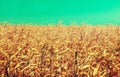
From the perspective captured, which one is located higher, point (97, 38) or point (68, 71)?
point (97, 38)

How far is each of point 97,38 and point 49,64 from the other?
222 inches

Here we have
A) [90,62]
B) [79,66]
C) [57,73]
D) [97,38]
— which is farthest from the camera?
[97,38]

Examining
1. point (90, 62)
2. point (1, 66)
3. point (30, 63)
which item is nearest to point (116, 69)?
point (90, 62)

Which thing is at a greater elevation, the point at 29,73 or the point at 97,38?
the point at 97,38

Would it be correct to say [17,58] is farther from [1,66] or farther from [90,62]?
[90,62]

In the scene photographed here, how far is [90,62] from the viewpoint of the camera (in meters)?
7.29

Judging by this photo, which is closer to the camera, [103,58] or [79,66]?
[79,66]

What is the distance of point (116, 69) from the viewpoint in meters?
7.77

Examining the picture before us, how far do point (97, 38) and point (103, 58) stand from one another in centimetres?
503

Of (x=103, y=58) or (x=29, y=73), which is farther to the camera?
(x=103, y=58)

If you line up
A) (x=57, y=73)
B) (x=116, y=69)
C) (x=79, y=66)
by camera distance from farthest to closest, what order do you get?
1. (x=116, y=69)
2. (x=57, y=73)
3. (x=79, y=66)

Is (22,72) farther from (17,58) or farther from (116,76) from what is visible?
(116,76)

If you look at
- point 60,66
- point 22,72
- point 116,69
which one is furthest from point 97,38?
point 22,72

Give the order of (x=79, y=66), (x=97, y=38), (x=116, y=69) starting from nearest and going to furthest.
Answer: (x=79, y=66) → (x=116, y=69) → (x=97, y=38)
